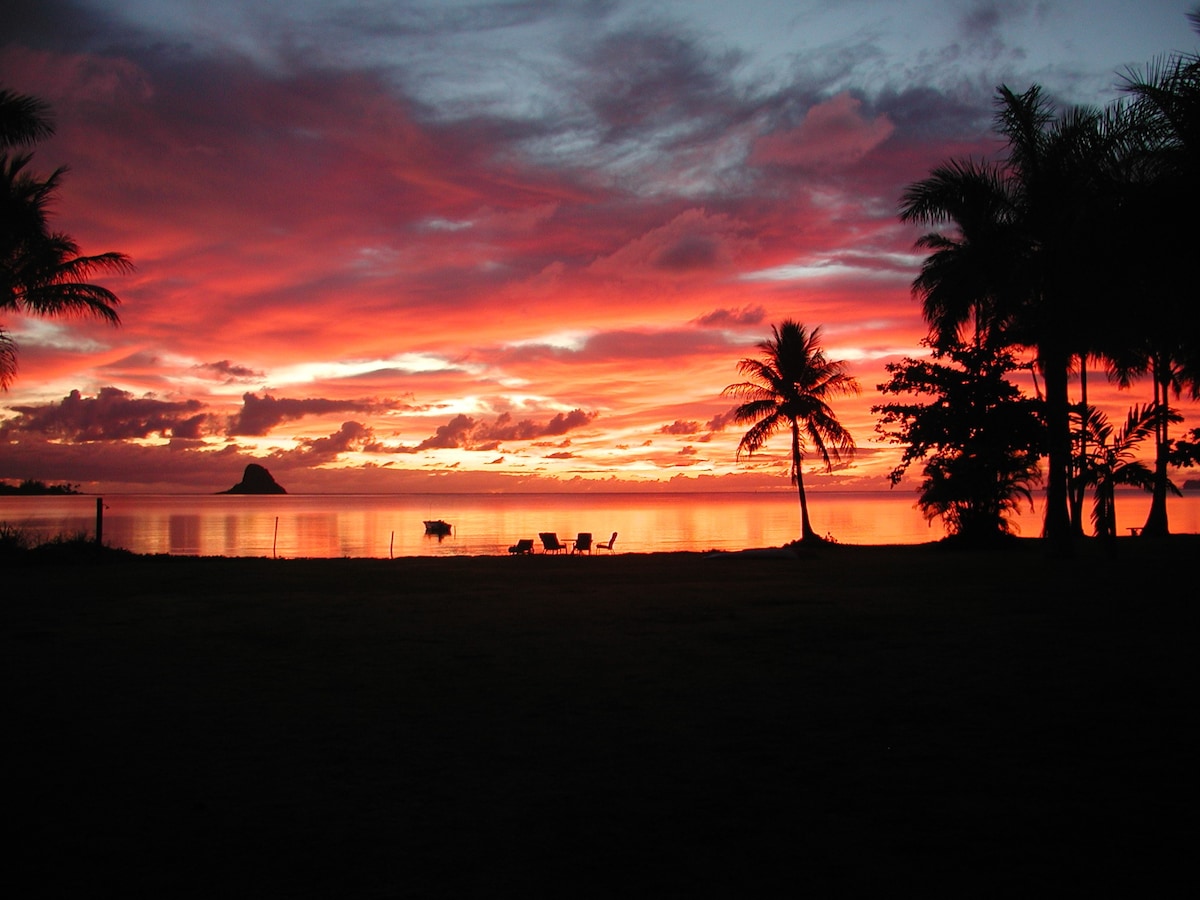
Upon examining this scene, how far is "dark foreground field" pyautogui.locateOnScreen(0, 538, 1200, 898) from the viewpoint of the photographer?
3.84 m

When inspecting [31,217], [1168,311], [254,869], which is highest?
[31,217]

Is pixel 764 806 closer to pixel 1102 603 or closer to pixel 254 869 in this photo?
pixel 254 869

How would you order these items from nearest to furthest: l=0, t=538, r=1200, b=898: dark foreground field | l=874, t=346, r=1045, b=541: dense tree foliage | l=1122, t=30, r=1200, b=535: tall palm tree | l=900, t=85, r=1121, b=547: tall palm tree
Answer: l=0, t=538, r=1200, b=898: dark foreground field, l=1122, t=30, r=1200, b=535: tall palm tree, l=900, t=85, r=1121, b=547: tall palm tree, l=874, t=346, r=1045, b=541: dense tree foliage

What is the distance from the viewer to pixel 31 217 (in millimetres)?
21062

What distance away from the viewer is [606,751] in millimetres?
5492

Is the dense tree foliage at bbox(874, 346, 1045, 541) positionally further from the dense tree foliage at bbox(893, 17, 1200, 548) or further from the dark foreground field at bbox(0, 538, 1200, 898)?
the dark foreground field at bbox(0, 538, 1200, 898)

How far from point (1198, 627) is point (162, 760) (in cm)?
980

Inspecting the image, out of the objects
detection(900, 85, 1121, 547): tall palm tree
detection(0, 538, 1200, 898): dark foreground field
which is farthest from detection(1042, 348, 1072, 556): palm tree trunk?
detection(0, 538, 1200, 898): dark foreground field

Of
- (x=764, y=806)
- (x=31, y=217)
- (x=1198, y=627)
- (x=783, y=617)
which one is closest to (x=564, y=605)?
(x=783, y=617)

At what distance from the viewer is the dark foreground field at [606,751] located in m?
3.84

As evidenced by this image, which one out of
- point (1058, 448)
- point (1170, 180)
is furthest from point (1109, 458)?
point (1170, 180)

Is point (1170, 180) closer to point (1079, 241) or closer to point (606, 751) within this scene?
point (1079, 241)

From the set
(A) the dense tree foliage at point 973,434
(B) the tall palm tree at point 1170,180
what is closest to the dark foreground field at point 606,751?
(B) the tall palm tree at point 1170,180

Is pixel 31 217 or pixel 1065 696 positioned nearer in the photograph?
pixel 1065 696
